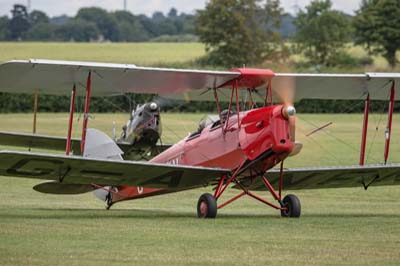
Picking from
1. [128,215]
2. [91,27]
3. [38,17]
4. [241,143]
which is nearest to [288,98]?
[241,143]

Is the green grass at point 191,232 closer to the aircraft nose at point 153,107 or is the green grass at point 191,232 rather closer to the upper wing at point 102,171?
the upper wing at point 102,171

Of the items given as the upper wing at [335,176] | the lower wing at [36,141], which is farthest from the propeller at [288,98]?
the lower wing at [36,141]

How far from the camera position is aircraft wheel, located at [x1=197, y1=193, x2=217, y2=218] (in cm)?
1540

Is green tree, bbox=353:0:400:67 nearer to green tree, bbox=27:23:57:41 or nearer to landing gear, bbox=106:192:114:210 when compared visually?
green tree, bbox=27:23:57:41

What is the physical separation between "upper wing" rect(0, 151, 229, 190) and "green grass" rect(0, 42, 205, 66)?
2089 inches

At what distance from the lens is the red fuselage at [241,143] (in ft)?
49.6

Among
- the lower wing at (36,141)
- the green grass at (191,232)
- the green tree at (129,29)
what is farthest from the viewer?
the green tree at (129,29)

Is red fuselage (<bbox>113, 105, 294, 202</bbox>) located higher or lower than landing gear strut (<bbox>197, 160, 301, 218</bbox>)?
higher

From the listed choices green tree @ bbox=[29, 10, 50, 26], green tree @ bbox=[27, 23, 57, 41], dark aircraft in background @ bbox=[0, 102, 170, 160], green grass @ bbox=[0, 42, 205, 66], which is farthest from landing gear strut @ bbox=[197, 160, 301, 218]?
green tree @ bbox=[29, 10, 50, 26]

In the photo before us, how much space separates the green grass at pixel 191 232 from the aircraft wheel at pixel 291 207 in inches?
9.2

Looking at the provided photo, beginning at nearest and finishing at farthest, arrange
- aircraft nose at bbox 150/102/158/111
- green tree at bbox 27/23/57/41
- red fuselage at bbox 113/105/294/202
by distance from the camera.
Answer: red fuselage at bbox 113/105/294/202, aircraft nose at bbox 150/102/158/111, green tree at bbox 27/23/57/41

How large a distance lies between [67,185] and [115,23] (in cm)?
11331

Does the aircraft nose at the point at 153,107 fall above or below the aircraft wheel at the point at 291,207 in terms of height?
above

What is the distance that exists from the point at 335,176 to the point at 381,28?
221ft
